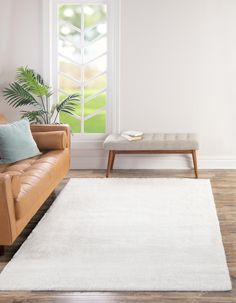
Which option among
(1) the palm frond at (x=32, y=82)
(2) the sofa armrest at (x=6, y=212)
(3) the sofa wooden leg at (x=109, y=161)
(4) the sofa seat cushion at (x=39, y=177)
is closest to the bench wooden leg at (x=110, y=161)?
(3) the sofa wooden leg at (x=109, y=161)

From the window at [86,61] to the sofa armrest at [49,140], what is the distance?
136 cm

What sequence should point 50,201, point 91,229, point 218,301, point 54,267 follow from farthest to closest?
1. point 50,201
2. point 91,229
3. point 54,267
4. point 218,301

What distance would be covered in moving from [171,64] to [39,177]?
282 centimetres

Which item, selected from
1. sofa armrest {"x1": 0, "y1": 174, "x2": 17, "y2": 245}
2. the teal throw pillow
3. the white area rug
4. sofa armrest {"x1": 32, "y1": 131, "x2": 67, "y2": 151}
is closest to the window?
sofa armrest {"x1": 32, "y1": 131, "x2": 67, "y2": 151}

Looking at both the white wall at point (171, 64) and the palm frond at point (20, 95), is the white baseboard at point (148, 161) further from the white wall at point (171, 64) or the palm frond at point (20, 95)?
the palm frond at point (20, 95)

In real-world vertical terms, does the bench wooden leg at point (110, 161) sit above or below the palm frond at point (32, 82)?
below

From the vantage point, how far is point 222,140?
22.4 feet

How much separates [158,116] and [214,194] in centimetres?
157

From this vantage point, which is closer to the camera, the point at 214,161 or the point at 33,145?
the point at 33,145

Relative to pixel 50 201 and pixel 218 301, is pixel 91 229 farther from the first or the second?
pixel 218 301

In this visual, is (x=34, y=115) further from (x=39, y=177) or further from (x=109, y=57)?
(x=39, y=177)

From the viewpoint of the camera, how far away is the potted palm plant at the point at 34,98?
6.50 metres

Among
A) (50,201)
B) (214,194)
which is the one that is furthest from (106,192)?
(214,194)

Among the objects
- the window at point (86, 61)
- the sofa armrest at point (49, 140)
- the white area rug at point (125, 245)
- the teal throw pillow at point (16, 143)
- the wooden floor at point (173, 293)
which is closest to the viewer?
the wooden floor at point (173, 293)
